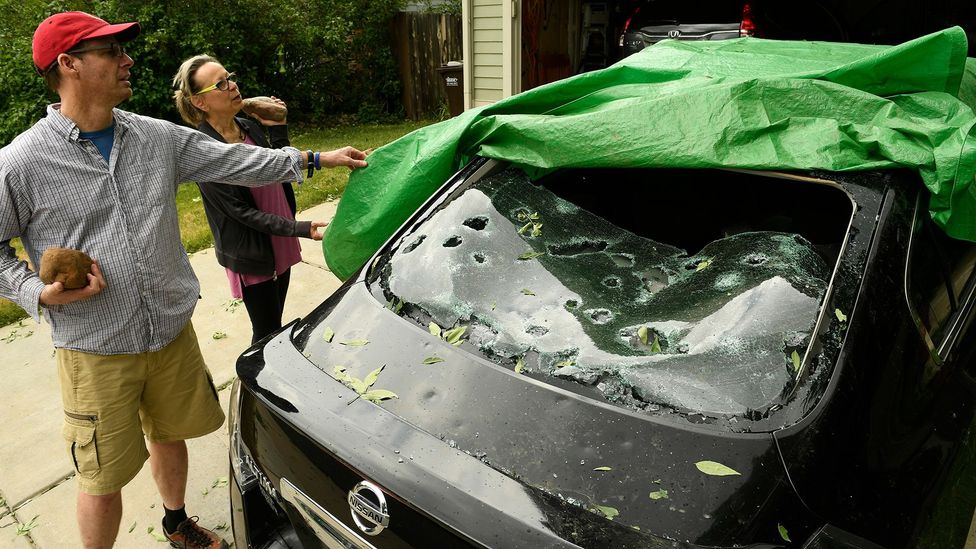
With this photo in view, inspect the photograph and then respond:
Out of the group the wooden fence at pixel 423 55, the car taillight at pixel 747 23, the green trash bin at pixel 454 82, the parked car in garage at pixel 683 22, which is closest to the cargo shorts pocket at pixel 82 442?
the parked car in garage at pixel 683 22

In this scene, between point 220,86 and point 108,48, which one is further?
point 220,86

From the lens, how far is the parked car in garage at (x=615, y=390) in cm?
137

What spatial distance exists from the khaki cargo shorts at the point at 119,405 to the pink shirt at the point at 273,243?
0.54 meters

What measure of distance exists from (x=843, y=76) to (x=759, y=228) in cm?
73

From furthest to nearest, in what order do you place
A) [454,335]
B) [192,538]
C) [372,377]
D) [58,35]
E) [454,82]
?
[454,82] < [192,538] < [58,35] < [454,335] < [372,377]

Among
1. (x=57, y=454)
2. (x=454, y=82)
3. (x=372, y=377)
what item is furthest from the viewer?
(x=454, y=82)

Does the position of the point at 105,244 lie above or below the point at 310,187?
above

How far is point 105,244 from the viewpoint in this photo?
2066 millimetres

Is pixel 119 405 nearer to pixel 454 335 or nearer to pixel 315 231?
pixel 315 231

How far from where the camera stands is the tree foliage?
29.8ft

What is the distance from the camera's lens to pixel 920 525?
5.32 feet

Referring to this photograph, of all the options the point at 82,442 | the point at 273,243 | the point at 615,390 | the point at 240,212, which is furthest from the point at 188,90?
the point at 615,390

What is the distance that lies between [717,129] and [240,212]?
72.2 inches

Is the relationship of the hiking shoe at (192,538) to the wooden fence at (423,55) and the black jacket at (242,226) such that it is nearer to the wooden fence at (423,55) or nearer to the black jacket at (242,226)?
the black jacket at (242,226)
